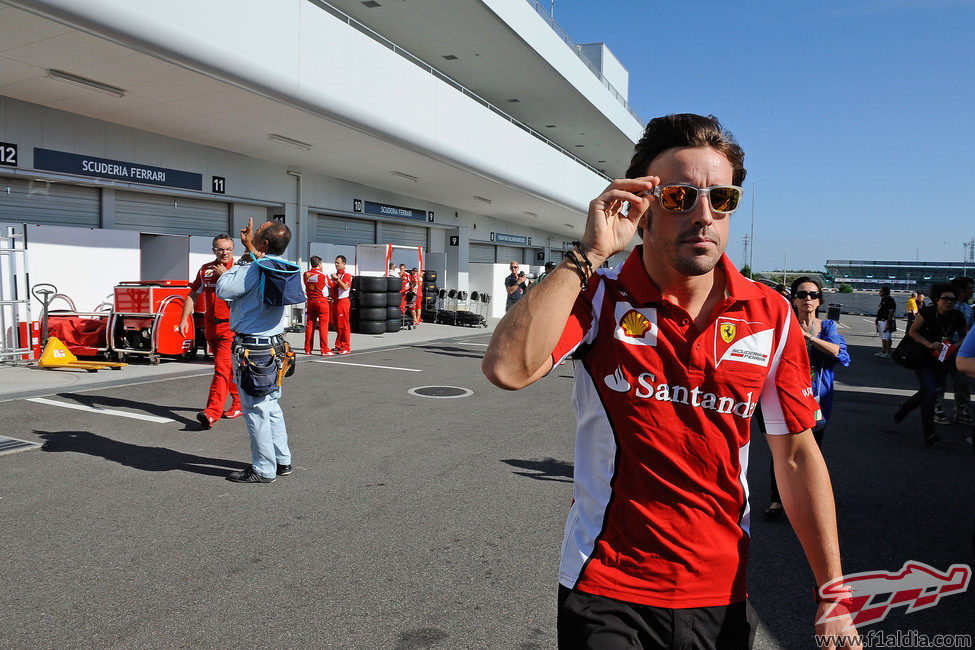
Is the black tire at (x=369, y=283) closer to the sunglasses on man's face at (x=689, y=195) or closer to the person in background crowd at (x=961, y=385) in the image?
the person in background crowd at (x=961, y=385)

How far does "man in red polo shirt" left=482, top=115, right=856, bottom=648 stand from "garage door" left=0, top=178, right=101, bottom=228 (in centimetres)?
1446

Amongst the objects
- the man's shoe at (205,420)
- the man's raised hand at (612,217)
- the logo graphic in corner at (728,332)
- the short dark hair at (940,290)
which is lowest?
the man's shoe at (205,420)

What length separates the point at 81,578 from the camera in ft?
12.2

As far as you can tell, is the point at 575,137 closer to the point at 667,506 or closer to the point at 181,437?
the point at 181,437

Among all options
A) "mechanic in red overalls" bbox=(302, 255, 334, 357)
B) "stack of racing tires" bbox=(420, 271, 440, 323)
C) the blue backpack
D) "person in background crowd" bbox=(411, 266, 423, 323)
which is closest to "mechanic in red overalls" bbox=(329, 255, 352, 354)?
"mechanic in red overalls" bbox=(302, 255, 334, 357)

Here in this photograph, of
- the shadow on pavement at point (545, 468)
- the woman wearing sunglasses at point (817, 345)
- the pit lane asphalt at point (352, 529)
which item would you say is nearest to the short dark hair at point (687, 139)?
the pit lane asphalt at point (352, 529)

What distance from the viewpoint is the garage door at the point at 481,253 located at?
30.7 metres

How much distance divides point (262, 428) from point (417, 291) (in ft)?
52.7

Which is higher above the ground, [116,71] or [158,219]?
[116,71]

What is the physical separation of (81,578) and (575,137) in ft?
111

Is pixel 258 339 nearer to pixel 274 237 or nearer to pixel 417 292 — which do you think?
pixel 274 237

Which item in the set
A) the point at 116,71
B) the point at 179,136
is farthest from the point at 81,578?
the point at 179,136

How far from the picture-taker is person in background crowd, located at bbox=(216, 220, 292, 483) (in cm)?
548

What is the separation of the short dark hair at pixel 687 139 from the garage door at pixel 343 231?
65.2 feet
